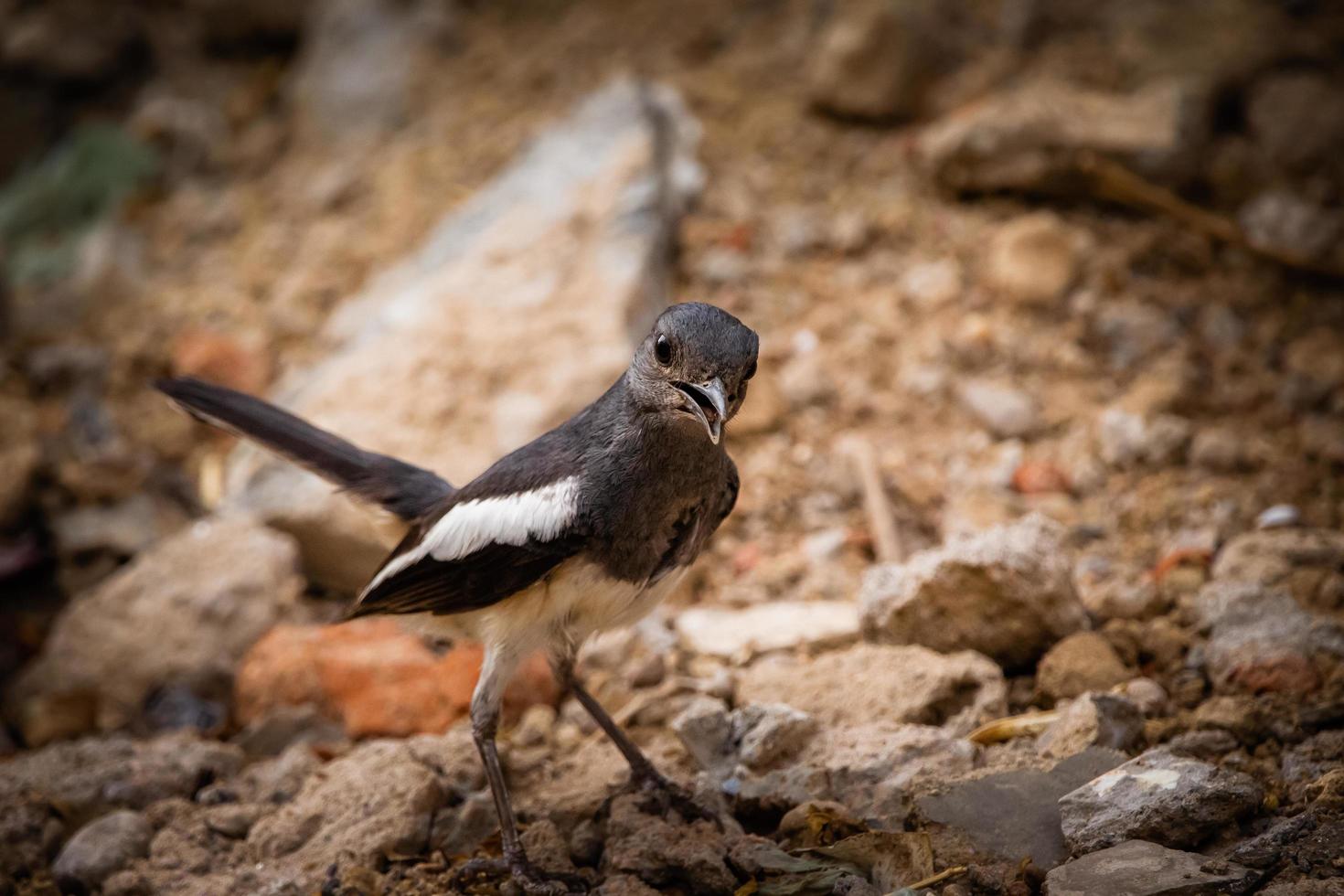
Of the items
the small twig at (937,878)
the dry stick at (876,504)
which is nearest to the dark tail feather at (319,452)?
the dry stick at (876,504)

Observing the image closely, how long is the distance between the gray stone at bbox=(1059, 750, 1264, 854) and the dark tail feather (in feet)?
7.04

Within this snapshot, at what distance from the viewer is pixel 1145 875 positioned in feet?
8.53

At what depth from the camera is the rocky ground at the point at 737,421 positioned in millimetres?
3330

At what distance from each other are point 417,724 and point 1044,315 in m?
3.18

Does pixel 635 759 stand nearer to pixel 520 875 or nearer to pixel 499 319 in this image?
pixel 520 875

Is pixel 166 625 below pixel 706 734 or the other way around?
the other way around

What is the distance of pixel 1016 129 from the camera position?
5586mm

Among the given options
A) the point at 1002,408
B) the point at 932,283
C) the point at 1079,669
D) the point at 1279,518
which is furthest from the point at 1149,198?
the point at 1079,669

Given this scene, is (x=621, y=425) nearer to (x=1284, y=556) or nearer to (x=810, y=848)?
(x=810, y=848)

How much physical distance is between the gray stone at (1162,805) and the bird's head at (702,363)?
1.23 meters

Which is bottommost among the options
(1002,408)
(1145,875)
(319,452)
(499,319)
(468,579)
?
(1145,875)

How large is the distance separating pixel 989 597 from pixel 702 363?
129cm

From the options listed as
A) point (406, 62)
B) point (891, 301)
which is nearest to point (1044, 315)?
point (891, 301)

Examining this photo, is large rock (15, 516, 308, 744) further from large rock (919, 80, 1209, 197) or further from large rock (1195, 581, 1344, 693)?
large rock (919, 80, 1209, 197)
